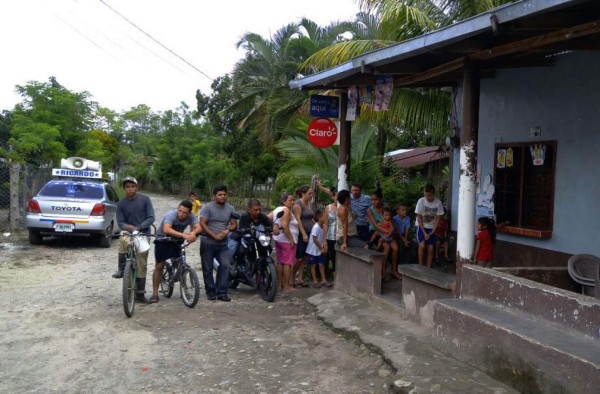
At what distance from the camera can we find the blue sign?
8.91 m

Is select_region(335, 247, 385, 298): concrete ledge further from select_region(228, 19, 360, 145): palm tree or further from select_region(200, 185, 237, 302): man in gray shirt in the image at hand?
select_region(228, 19, 360, 145): palm tree

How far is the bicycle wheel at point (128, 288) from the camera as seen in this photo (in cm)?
709

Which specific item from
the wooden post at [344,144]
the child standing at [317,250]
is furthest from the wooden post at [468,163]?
the child standing at [317,250]

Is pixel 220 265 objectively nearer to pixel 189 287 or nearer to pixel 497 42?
pixel 189 287

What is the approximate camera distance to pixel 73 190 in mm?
13586

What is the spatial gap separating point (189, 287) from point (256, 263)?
1.21m

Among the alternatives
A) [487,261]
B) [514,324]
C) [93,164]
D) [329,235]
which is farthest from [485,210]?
[93,164]

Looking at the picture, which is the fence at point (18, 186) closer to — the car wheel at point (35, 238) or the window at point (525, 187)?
the car wheel at point (35, 238)

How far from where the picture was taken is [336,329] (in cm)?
683

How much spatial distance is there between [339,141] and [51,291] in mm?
4994

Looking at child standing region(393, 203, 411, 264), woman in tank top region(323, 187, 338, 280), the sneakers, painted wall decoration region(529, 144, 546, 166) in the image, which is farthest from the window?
the sneakers

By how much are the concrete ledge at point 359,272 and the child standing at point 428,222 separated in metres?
1.29

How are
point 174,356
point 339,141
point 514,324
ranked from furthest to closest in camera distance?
point 339,141 → point 174,356 → point 514,324

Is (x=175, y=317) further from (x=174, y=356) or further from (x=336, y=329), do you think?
(x=336, y=329)
